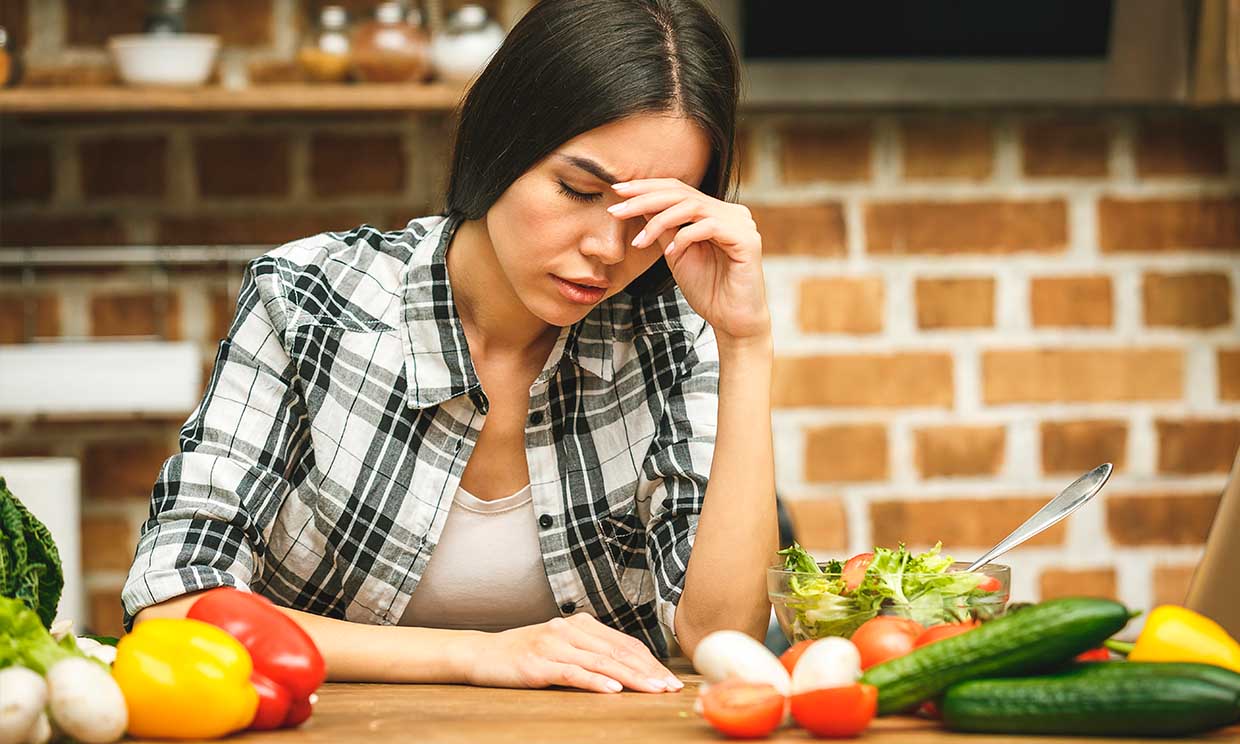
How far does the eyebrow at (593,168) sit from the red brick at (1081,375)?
1.35m

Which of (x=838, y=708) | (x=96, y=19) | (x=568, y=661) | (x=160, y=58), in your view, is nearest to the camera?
(x=838, y=708)

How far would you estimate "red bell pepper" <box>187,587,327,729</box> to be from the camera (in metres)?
0.87

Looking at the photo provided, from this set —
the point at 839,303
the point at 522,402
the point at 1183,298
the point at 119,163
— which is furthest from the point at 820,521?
→ the point at 119,163

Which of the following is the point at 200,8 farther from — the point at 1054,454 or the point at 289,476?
the point at 1054,454

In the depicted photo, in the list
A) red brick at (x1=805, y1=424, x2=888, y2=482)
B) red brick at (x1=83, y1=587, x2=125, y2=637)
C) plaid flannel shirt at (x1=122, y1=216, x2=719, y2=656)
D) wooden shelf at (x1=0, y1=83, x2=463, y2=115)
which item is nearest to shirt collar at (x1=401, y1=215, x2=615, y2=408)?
plaid flannel shirt at (x1=122, y1=216, x2=719, y2=656)

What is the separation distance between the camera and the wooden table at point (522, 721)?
85cm

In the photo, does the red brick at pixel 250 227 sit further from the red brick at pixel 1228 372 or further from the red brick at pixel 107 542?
the red brick at pixel 1228 372

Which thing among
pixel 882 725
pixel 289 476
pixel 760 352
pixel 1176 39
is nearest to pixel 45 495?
pixel 289 476

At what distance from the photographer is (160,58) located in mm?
2094

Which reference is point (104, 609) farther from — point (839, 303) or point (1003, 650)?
point (1003, 650)

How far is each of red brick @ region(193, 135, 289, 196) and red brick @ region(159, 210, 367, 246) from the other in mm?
46

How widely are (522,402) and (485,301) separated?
4.6 inches

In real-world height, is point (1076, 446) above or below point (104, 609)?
above

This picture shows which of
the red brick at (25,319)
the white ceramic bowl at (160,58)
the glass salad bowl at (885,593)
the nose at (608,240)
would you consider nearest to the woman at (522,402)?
the nose at (608,240)
